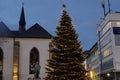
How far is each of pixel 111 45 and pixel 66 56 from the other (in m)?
36.6

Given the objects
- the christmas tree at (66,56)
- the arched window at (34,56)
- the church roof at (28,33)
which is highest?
the church roof at (28,33)

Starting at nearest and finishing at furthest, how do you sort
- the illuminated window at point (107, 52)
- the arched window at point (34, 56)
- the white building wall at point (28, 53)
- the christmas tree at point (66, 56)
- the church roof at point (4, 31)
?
the christmas tree at point (66, 56), the white building wall at point (28, 53), the arched window at point (34, 56), the illuminated window at point (107, 52), the church roof at point (4, 31)

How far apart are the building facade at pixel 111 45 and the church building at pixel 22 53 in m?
12.8

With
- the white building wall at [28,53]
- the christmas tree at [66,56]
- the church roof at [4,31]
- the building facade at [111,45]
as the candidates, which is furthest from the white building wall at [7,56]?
the christmas tree at [66,56]

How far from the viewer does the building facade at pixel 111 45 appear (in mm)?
64250

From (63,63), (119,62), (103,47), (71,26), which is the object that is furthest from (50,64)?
(103,47)

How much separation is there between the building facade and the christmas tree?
34.2m

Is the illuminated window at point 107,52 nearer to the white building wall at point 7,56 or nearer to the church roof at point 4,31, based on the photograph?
the white building wall at point 7,56

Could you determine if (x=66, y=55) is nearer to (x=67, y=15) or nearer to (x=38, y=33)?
(x=67, y=15)

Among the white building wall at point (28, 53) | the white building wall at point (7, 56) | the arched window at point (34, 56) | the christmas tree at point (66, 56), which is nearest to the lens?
the christmas tree at point (66, 56)

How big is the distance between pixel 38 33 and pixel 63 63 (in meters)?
40.0

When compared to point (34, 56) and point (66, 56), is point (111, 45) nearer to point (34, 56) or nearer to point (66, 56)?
point (34, 56)

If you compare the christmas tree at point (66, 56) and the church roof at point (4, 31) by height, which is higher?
the church roof at point (4, 31)

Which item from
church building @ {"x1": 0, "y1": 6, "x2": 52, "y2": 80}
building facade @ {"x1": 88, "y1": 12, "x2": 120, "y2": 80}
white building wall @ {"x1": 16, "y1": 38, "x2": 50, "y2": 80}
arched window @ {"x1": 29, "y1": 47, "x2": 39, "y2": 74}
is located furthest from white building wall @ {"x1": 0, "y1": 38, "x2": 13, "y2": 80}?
building facade @ {"x1": 88, "y1": 12, "x2": 120, "y2": 80}
